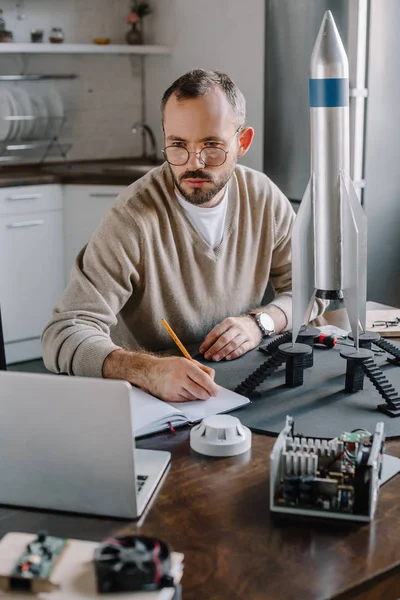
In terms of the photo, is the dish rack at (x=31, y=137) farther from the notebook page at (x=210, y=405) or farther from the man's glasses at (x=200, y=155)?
the notebook page at (x=210, y=405)

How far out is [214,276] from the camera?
203 centimetres

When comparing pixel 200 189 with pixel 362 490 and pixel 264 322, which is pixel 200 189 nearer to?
pixel 264 322

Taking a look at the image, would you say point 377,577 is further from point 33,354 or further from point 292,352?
point 33,354

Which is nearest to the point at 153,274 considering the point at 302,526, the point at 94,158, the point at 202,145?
the point at 202,145

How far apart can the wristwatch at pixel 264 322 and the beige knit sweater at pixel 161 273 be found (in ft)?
0.30

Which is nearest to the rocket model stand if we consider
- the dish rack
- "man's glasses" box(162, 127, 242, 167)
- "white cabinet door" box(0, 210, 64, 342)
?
"man's glasses" box(162, 127, 242, 167)

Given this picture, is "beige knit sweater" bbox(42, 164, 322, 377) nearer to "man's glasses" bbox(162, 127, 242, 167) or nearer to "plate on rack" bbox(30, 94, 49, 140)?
"man's glasses" bbox(162, 127, 242, 167)

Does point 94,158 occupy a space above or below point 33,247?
above

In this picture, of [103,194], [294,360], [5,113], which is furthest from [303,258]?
[5,113]

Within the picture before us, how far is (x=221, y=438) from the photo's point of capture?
129 centimetres

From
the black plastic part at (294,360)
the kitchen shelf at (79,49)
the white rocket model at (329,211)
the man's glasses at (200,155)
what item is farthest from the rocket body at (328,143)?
the kitchen shelf at (79,49)

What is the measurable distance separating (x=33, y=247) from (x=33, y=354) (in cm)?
56

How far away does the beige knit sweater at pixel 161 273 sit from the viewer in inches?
68.6

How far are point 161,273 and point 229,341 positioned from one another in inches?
11.9
